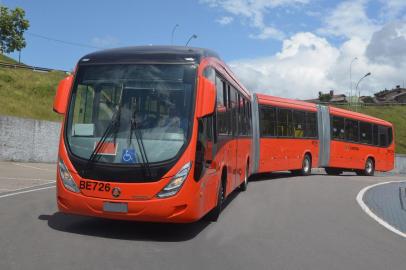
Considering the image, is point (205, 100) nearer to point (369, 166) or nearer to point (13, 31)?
point (369, 166)

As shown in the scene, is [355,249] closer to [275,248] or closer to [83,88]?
[275,248]

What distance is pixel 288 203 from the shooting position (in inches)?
513

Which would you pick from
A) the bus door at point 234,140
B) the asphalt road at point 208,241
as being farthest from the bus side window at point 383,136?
the bus door at point 234,140

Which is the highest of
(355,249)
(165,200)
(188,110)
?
(188,110)

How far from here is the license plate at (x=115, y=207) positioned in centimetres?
771

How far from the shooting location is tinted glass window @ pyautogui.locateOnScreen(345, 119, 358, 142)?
1024 inches

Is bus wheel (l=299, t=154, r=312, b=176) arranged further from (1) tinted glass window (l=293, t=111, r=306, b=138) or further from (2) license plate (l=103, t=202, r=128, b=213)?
(2) license plate (l=103, t=202, r=128, b=213)

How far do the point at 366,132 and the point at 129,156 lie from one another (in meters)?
21.5

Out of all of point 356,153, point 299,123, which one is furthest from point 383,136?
point 299,123

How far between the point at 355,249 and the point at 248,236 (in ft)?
5.16

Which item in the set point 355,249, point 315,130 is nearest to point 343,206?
point 355,249

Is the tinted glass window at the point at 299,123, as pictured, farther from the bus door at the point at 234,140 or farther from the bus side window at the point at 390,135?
the bus door at the point at 234,140

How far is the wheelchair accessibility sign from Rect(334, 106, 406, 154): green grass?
80345mm

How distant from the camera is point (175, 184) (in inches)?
305
